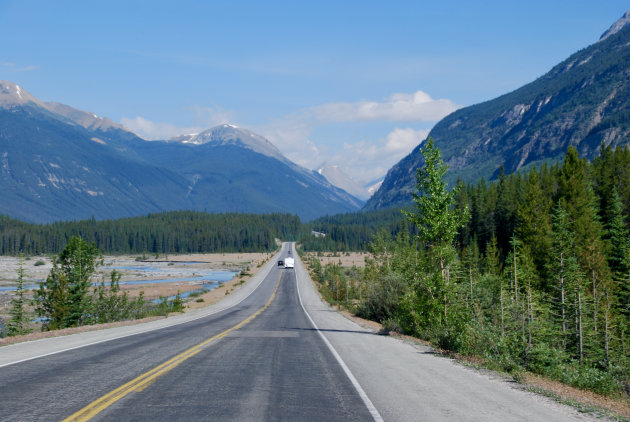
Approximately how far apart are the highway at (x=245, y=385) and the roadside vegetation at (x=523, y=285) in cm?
350

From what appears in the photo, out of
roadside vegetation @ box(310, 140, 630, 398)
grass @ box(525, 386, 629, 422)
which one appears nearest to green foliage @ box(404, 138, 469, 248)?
roadside vegetation @ box(310, 140, 630, 398)

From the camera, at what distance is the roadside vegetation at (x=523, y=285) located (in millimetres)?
17828

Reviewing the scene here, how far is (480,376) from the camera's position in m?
12.6

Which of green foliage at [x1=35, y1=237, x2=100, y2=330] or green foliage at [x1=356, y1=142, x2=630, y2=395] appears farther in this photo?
green foliage at [x1=35, y1=237, x2=100, y2=330]

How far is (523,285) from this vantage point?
45531 mm

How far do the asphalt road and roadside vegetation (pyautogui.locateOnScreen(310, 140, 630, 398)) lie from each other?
6096 mm

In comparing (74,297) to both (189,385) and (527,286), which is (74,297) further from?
(527,286)

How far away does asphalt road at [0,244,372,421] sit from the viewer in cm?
804

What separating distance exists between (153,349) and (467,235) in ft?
292

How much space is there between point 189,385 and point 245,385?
110 centimetres

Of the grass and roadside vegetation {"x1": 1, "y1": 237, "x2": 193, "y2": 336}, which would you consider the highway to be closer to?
the grass

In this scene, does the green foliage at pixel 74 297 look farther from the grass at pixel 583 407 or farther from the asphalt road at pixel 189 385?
the grass at pixel 583 407

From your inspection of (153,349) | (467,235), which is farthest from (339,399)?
(467,235)

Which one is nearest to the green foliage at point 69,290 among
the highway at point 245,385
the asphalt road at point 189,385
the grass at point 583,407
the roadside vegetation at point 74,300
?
the roadside vegetation at point 74,300
